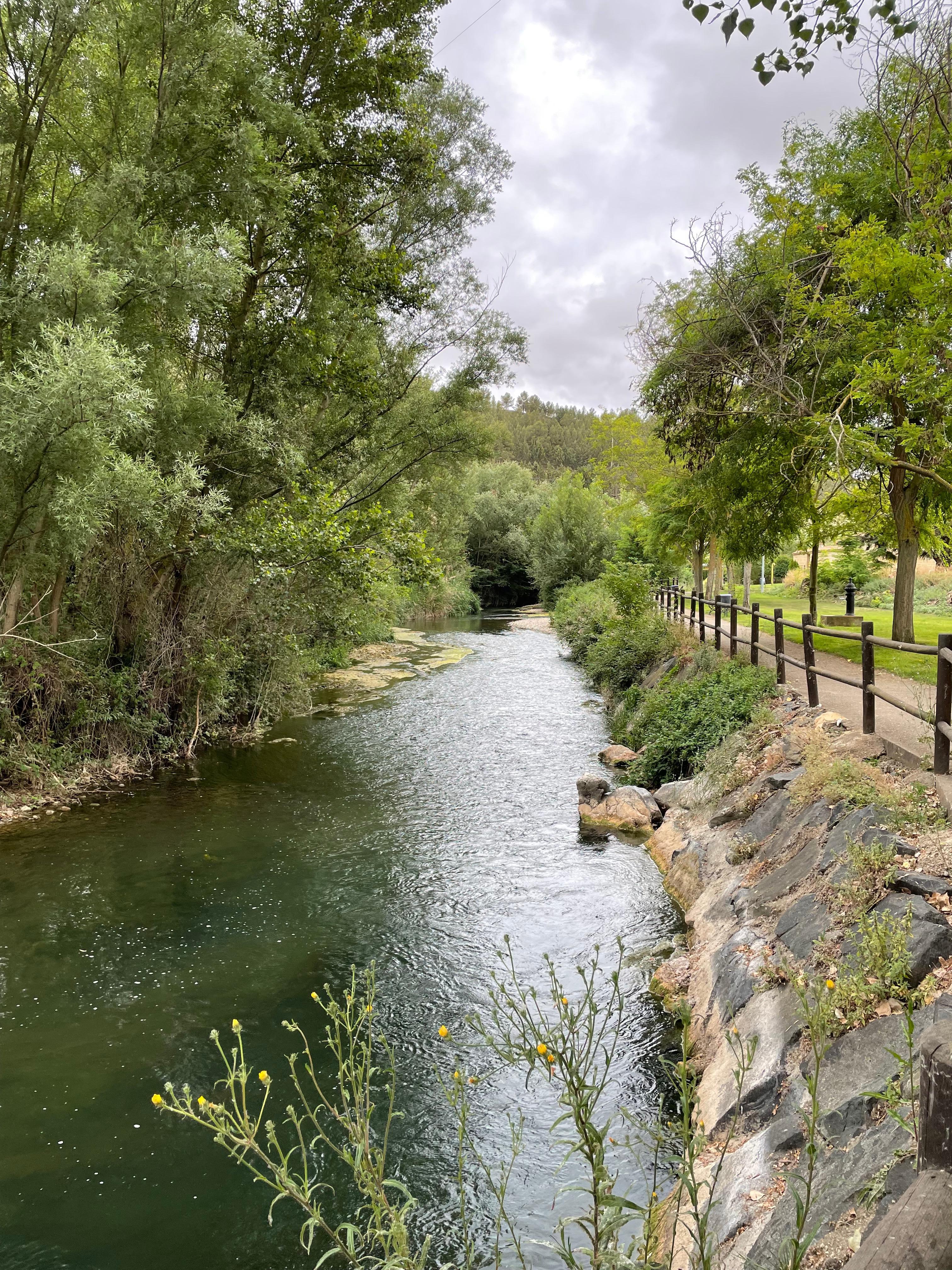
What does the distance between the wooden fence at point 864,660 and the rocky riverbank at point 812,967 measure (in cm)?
39

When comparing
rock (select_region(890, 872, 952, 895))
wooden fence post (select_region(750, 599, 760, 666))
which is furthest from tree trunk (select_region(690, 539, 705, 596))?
rock (select_region(890, 872, 952, 895))

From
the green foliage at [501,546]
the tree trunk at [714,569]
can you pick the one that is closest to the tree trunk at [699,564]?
the tree trunk at [714,569]

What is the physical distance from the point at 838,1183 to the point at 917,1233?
4.03 feet

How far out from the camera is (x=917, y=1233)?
1.92 meters

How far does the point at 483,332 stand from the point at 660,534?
7.82 metres

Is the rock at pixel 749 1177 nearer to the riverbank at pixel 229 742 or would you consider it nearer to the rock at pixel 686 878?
the rock at pixel 686 878

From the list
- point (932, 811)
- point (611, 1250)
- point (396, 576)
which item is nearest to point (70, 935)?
point (611, 1250)

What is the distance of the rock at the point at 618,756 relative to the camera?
44.4 feet

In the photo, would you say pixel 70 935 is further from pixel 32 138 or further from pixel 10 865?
pixel 32 138

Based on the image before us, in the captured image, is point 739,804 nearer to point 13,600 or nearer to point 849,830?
point 849,830

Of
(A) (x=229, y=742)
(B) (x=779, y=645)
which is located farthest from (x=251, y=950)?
(A) (x=229, y=742)

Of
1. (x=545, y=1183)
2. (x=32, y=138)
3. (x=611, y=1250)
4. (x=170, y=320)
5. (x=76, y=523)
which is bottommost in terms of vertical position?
(x=545, y=1183)

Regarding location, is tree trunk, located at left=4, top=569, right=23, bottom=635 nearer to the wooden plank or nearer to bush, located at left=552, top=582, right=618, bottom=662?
the wooden plank

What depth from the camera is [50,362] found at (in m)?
8.91
